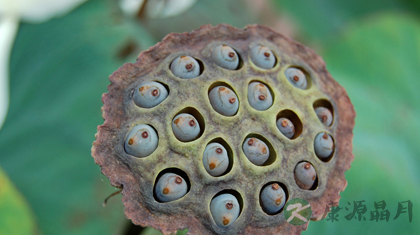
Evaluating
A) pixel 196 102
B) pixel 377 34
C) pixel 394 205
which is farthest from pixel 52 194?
pixel 377 34

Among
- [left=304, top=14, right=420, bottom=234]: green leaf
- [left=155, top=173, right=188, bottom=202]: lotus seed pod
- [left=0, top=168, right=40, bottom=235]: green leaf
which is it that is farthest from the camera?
[left=304, top=14, right=420, bottom=234]: green leaf

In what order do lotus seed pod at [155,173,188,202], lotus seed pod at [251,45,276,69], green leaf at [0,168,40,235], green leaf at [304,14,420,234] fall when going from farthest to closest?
green leaf at [304,14,420,234]
green leaf at [0,168,40,235]
lotus seed pod at [251,45,276,69]
lotus seed pod at [155,173,188,202]

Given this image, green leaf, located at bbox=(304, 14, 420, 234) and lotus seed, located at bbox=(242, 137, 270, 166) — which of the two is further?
green leaf, located at bbox=(304, 14, 420, 234)

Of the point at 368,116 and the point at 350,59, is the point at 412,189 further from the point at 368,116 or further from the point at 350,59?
the point at 350,59

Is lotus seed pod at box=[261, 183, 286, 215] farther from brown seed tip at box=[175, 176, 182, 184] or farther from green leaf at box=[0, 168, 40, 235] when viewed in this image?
green leaf at box=[0, 168, 40, 235]

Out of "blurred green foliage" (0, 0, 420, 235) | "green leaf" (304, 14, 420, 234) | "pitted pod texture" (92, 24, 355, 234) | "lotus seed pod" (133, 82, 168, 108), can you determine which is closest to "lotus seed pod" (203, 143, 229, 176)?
"pitted pod texture" (92, 24, 355, 234)

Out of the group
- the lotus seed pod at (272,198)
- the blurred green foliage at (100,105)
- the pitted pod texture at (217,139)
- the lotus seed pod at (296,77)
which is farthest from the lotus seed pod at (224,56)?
the blurred green foliage at (100,105)
